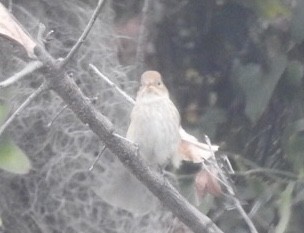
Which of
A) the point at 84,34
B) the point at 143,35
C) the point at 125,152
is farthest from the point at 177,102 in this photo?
the point at 84,34

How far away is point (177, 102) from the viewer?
12.0 ft

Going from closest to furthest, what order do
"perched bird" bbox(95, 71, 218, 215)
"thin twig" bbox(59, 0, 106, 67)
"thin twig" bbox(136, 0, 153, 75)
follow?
"thin twig" bbox(59, 0, 106, 67), "perched bird" bbox(95, 71, 218, 215), "thin twig" bbox(136, 0, 153, 75)

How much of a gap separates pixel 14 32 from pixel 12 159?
0.71 meters

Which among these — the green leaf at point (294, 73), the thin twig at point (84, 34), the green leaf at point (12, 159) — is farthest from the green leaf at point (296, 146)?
the thin twig at point (84, 34)

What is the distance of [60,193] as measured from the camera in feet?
11.4

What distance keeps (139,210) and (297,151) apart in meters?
0.43

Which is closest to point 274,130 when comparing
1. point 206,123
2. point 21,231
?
point 206,123

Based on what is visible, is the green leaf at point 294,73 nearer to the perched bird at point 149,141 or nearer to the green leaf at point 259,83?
the green leaf at point 259,83

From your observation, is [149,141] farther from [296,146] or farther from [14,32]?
[14,32]

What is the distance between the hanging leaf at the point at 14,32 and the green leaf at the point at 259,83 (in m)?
1.07

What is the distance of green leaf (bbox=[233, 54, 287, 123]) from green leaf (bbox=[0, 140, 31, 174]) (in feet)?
2.16

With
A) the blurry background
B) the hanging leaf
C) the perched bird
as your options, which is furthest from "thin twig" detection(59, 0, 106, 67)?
the blurry background

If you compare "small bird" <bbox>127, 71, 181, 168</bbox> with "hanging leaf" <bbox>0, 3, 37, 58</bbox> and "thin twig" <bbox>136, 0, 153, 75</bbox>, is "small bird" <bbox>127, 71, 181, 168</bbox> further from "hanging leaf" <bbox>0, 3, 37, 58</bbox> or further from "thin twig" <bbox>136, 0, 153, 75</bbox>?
"hanging leaf" <bbox>0, 3, 37, 58</bbox>

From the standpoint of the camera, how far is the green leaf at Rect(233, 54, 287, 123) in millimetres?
3373
